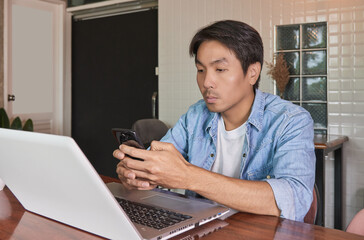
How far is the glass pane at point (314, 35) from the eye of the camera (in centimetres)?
304

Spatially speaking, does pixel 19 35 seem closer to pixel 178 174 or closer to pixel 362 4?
pixel 362 4

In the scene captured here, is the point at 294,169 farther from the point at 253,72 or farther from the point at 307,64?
the point at 307,64

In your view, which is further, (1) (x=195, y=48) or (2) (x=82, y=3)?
(2) (x=82, y=3)

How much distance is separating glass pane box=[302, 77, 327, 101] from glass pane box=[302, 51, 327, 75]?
57 millimetres

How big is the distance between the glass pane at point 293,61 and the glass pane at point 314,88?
0.10m

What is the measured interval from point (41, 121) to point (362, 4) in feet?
12.3

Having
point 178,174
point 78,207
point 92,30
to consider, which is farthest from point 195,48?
point 92,30

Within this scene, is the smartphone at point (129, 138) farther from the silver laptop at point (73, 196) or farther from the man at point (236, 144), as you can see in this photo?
the silver laptop at point (73, 196)

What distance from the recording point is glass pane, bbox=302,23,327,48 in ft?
9.97

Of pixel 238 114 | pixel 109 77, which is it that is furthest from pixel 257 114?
pixel 109 77

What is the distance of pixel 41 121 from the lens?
476cm

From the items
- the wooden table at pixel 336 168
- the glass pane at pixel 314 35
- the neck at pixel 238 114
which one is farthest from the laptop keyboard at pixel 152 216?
the glass pane at pixel 314 35

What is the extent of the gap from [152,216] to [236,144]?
0.64 meters

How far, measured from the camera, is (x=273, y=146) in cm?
130
